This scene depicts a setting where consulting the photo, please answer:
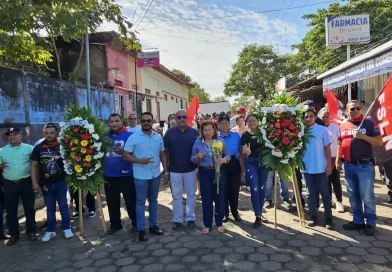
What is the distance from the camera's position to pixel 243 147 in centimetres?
506

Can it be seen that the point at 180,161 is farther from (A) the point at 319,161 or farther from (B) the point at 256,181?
(A) the point at 319,161

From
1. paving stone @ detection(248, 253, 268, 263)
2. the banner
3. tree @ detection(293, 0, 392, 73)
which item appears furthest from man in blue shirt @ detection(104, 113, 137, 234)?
tree @ detection(293, 0, 392, 73)

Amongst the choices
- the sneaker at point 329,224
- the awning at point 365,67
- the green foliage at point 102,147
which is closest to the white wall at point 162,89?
the awning at point 365,67

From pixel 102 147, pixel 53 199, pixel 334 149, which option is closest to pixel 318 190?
pixel 334 149

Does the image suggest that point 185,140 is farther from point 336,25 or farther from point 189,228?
point 336,25

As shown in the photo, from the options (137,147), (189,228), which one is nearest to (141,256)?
(189,228)

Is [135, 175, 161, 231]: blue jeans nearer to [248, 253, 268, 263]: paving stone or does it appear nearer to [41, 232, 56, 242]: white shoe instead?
[41, 232, 56, 242]: white shoe

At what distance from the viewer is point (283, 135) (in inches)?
185

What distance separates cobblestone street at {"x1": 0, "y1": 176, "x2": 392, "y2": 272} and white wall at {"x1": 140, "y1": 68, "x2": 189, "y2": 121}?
15115 millimetres

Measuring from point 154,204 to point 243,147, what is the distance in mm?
1626

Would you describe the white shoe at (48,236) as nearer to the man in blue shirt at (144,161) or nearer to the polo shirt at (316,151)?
the man in blue shirt at (144,161)

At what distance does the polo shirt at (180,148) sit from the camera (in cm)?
494

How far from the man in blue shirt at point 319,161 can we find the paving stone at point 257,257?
128 centimetres

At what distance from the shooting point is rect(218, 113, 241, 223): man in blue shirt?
16.9 ft
